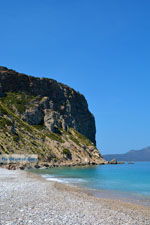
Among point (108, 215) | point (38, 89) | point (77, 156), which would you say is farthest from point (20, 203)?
point (38, 89)

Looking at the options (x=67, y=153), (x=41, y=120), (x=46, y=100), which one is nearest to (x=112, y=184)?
(x=67, y=153)

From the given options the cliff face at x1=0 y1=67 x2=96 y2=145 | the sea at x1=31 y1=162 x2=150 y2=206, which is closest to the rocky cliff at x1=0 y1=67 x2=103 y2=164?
the cliff face at x1=0 y1=67 x2=96 y2=145

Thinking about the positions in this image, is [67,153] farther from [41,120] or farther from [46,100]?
[46,100]

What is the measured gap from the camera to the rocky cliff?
123794 millimetres

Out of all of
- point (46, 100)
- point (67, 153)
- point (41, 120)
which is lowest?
point (67, 153)

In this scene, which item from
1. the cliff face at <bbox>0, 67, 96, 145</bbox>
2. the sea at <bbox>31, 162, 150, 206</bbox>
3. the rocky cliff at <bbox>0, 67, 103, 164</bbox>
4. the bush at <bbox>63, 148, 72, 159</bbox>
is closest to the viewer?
the sea at <bbox>31, 162, 150, 206</bbox>

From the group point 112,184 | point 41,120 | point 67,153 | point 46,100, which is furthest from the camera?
point 46,100

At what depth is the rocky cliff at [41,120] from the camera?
12379 cm

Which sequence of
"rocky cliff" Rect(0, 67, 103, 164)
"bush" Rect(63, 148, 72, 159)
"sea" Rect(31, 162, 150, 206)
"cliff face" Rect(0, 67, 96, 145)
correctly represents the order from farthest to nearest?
1. "cliff face" Rect(0, 67, 96, 145)
2. "bush" Rect(63, 148, 72, 159)
3. "rocky cliff" Rect(0, 67, 103, 164)
4. "sea" Rect(31, 162, 150, 206)

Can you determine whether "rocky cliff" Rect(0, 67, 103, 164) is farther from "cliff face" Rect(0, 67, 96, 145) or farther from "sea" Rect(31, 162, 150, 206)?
"sea" Rect(31, 162, 150, 206)

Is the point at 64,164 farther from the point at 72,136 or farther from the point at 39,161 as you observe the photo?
the point at 72,136

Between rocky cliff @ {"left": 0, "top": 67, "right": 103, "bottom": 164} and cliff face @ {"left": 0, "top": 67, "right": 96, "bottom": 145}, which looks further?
cliff face @ {"left": 0, "top": 67, "right": 96, "bottom": 145}

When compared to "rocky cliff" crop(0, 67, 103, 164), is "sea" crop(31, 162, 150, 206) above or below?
below

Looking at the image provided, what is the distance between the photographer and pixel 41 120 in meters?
161
